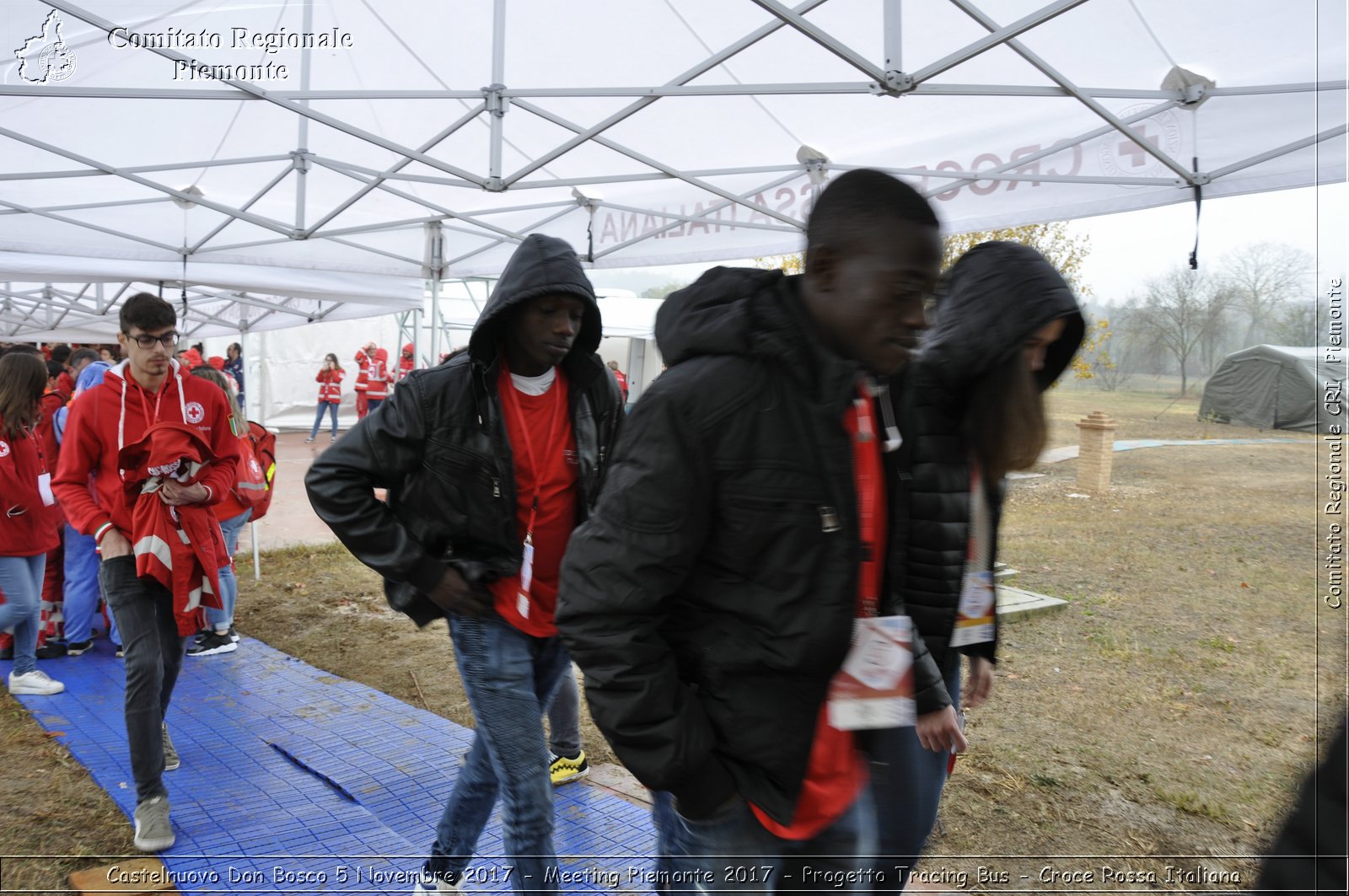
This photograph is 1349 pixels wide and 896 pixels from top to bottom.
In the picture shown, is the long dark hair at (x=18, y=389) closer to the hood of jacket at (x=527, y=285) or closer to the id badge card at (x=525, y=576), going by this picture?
the hood of jacket at (x=527, y=285)

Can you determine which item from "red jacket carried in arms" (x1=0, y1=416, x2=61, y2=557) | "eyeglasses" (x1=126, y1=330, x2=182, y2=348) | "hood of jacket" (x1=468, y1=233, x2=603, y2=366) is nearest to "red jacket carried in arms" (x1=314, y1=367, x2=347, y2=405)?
"red jacket carried in arms" (x1=0, y1=416, x2=61, y2=557)

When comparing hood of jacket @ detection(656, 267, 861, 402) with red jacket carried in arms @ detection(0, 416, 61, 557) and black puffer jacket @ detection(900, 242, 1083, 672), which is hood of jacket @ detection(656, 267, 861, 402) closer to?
black puffer jacket @ detection(900, 242, 1083, 672)

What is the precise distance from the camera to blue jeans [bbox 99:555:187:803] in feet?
10.9

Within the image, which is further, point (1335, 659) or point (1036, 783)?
point (1036, 783)

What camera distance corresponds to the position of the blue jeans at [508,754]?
2.43 metres

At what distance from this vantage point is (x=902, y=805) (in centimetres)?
201

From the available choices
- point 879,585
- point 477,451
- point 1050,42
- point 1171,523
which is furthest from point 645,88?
point 1171,523

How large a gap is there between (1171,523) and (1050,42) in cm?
892

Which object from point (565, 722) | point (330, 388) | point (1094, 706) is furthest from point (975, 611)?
point (330, 388)

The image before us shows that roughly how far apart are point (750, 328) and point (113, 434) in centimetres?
302

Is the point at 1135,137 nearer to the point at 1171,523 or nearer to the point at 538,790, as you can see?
the point at 538,790

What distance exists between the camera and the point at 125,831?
3520 mm

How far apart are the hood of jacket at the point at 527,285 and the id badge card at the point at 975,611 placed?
1.40 metres

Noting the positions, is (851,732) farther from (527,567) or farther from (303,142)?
(303,142)
